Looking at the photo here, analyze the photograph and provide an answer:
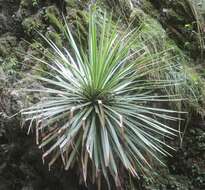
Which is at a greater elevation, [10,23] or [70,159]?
[10,23]

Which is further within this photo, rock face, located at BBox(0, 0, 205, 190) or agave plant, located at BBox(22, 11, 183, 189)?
rock face, located at BBox(0, 0, 205, 190)

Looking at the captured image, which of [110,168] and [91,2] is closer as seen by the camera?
[110,168]

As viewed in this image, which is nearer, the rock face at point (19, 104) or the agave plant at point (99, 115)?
the agave plant at point (99, 115)

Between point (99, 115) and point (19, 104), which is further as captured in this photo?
point (19, 104)

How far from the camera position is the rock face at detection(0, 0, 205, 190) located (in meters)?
3.85

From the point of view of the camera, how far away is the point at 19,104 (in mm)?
3684

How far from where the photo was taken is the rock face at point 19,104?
3.85 m

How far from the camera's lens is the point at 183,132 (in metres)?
4.19

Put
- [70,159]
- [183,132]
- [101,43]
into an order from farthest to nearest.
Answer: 1. [183,132]
2. [101,43]
3. [70,159]

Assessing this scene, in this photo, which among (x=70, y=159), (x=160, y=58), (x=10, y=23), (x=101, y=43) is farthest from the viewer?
(x=10, y=23)

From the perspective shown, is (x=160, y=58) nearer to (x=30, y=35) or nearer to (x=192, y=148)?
(x=192, y=148)

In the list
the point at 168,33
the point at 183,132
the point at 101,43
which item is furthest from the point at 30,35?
the point at 183,132

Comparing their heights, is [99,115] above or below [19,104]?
below

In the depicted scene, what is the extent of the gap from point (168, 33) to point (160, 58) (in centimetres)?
96
